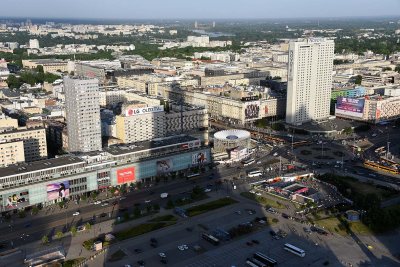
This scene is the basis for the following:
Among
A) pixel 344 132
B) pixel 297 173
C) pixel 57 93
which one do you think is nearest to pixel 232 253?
pixel 297 173

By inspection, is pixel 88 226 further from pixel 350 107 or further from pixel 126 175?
pixel 350 107

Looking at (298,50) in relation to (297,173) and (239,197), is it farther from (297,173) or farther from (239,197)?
(239,197)

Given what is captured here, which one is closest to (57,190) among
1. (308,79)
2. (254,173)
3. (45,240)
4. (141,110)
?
(45,240)

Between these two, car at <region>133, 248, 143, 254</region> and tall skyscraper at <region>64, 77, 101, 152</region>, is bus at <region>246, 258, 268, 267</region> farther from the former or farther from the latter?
tall skyscraper at <region>64, 77, 101, 152</region>

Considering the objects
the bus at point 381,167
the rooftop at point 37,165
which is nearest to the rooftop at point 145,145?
the rooftop at point 37,165

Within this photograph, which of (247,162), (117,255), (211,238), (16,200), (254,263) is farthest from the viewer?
(247,162)

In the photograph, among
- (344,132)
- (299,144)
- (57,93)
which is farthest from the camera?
(57,93)

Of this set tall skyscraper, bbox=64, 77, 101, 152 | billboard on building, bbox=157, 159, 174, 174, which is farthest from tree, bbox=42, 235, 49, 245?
tall skyscraper, bbox=64, 77, 101, 152
